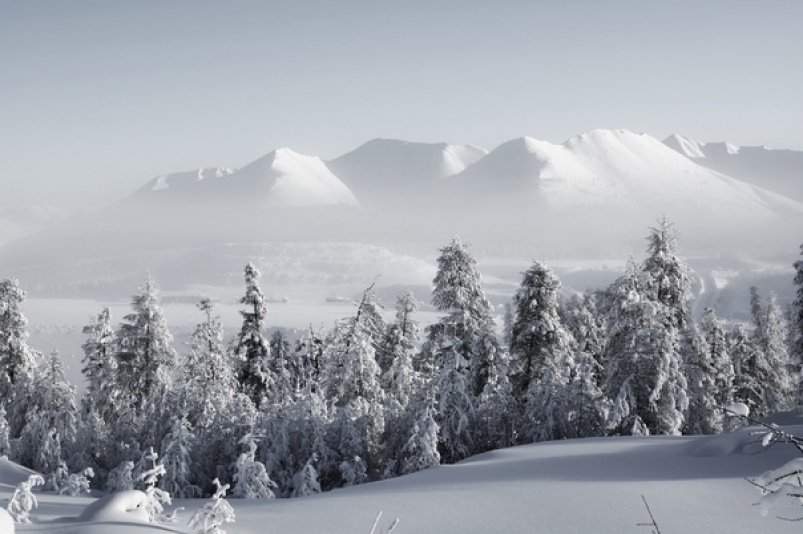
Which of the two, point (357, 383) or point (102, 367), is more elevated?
point (357, 383)

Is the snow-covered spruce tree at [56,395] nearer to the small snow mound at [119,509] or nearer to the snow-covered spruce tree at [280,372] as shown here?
the snow-covered spruce tree at [280,372]

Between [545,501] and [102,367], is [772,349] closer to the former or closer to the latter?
[545,501]

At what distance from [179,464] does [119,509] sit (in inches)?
476

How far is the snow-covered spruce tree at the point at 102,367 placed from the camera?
3528 centimetres

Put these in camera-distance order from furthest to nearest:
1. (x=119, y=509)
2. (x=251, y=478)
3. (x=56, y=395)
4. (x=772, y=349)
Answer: (x=772, y=349) < (x=56, y=395) < (x=251, y=478) < (x=119, y=509)

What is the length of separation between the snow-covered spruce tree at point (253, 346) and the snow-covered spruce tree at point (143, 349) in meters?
3.84

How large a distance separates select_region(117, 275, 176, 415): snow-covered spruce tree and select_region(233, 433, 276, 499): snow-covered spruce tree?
14236 mm

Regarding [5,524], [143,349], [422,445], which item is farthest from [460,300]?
[5,524]

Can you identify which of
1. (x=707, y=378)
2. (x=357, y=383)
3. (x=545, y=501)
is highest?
(x=545, y=501)

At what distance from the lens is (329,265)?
197000mm

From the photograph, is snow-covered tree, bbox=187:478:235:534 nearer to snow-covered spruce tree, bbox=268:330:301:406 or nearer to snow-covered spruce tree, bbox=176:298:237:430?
snow-covered spruce tree, bbox=176:298:237:430

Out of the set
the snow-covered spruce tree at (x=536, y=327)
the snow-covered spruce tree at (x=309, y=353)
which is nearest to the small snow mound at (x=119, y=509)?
the snow-covered spruce tree at (x=309, y=353)

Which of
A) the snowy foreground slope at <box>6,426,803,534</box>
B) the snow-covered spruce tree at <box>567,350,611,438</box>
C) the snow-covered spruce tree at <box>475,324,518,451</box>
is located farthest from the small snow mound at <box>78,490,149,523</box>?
the snow-covered spruce tree at <box>567,350,611,438</box>

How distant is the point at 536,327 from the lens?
92.1ft
